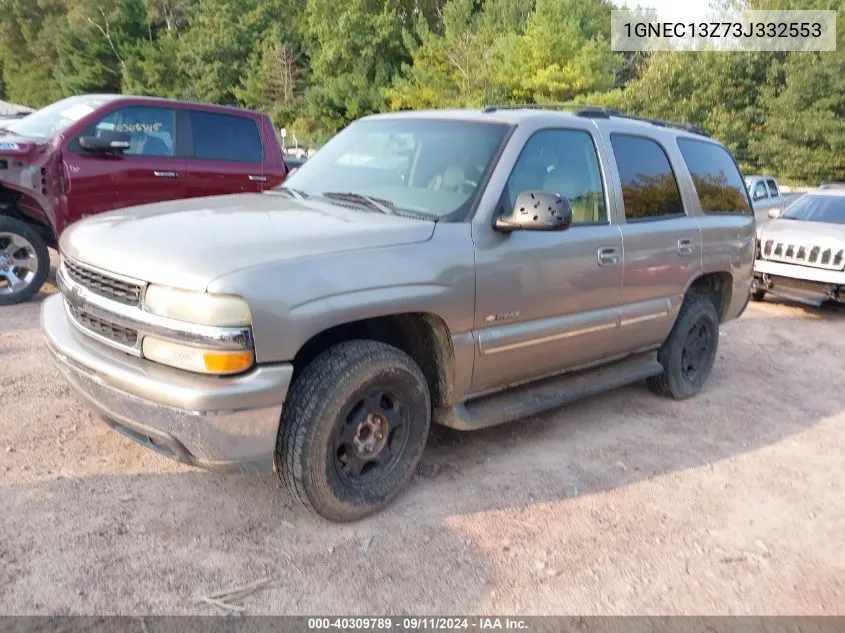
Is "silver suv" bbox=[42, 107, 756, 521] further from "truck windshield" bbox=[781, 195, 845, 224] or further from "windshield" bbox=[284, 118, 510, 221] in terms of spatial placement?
"truck windshield" bbox=[781, 195, 845, 224]

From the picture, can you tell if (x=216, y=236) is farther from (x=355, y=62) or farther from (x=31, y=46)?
(x=31, y=46)

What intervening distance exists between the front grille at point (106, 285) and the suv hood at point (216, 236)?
0.05 meters

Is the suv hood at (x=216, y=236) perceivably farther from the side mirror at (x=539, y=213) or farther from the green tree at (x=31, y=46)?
the green tree at (x=31, y=46)

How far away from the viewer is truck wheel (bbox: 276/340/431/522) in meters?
3.08

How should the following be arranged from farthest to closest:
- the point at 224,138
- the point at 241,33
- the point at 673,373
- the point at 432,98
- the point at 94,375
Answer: the point at 241,33 < the point at 432,98 < the point at 224,138 < the point at 673,373 < the point at 94,375

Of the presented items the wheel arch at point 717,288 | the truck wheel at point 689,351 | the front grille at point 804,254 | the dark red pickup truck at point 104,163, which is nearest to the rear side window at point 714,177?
the wheel arch at point 717,288

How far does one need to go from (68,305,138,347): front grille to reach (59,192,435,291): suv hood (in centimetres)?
23

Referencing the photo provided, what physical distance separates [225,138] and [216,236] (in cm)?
500

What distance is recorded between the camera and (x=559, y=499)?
3770mm

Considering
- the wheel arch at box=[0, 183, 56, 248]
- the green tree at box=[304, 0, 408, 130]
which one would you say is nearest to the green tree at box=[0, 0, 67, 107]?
the green tree at box=[304, 0, 408, 130]

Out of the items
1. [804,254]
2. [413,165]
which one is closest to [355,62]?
[804,254]

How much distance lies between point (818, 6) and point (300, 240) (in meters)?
37.3

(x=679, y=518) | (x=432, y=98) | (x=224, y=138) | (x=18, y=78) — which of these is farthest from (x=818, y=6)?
(x=18, y=78)

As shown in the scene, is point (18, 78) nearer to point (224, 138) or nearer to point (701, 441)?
point (224, 138)
